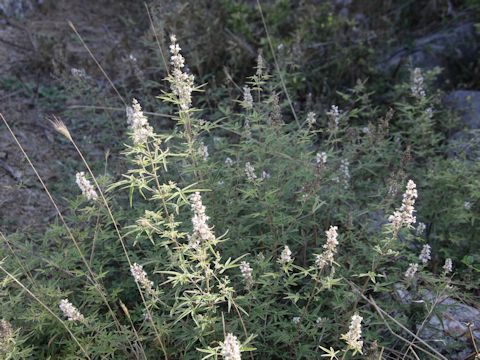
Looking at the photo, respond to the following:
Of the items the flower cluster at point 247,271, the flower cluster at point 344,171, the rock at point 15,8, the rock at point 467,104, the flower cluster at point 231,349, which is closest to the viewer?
the flower cluster at point 231,349

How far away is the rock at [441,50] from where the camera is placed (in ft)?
19.5

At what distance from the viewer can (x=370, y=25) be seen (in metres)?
6.51

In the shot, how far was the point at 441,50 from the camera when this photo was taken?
5.99 metres

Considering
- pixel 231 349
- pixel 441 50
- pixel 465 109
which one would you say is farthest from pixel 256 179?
pixel 441 50

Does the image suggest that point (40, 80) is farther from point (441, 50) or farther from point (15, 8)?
point (441, 50)

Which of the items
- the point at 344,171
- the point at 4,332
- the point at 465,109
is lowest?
the point at 465,109

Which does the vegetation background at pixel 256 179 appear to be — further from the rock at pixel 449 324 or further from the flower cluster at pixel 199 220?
the flower cluster at pixel 199 220

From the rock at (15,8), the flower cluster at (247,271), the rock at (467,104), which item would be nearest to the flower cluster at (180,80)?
the flower cluster at (247,271)

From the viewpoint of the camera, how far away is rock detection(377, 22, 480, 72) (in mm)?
5941

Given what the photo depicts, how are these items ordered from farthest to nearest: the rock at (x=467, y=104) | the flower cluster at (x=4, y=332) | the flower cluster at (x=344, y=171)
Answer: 1. the rock at (x=467, y=104)
2. the flower cluster at (x=344, y=171)
3. the flower cluster at (x=4, y=332)

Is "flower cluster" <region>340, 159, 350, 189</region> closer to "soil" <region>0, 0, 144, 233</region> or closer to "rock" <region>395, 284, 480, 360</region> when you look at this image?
"rock" <region>395, 284, 480, 360</region>

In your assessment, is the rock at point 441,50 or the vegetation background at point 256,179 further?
the rock at point 441,50

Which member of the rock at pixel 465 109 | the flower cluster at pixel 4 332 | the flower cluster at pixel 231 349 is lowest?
the rock at pixel 465 109

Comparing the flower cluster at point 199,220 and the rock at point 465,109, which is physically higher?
the flower cluster at point 199,220
